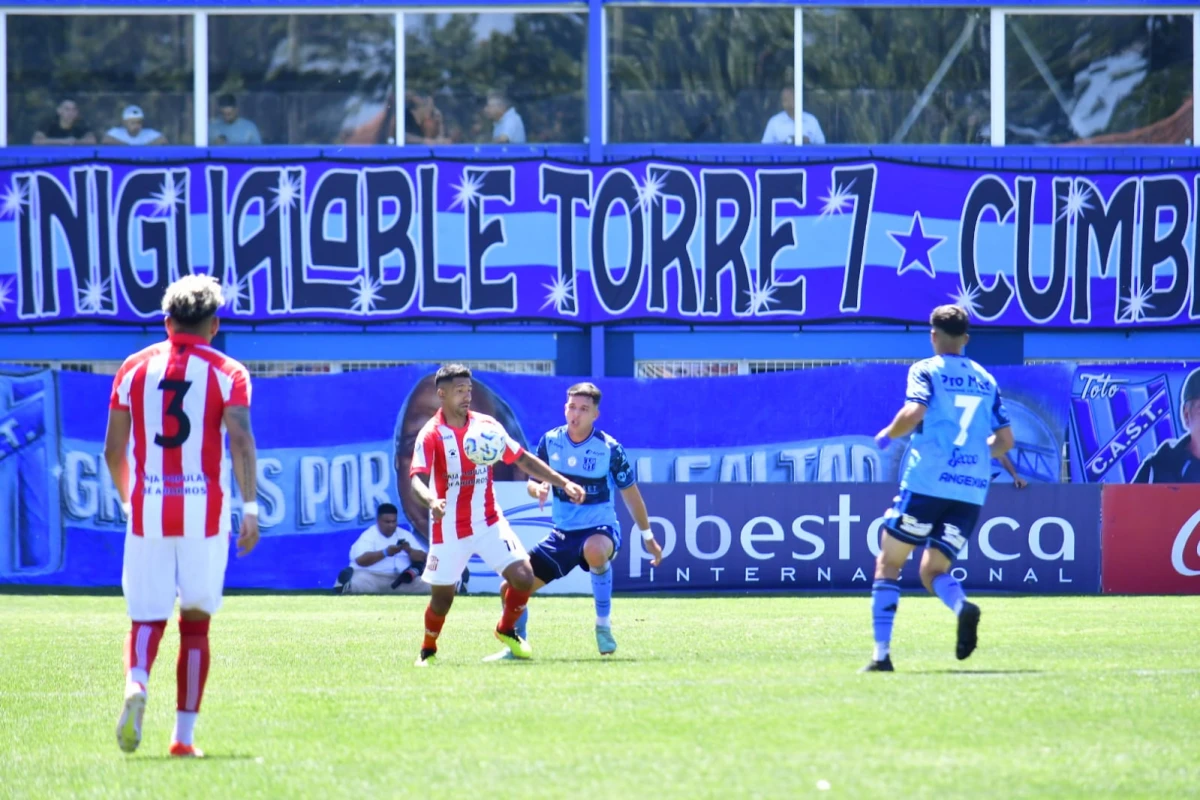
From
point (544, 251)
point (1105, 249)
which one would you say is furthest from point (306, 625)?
point (1105, 249)

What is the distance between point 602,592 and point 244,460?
4953mm

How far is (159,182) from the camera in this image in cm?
2291

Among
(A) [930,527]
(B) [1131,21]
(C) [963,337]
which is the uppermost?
(B) [1131,21]

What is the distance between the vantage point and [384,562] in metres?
20.2

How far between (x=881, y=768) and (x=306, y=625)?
30.5 feet

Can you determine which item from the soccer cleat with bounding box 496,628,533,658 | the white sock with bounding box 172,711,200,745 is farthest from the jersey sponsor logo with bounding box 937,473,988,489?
the white sock with bounding box 172,711,200,745

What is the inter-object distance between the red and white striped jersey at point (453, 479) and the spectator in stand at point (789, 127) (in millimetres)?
13649

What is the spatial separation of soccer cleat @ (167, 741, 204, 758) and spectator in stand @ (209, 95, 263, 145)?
17.6 meters

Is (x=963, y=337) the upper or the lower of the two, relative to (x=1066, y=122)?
lower

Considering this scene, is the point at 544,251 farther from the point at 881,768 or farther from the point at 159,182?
the point at 881,768

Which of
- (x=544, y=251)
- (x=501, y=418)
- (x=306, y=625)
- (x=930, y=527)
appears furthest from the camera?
(x=544, y=251)

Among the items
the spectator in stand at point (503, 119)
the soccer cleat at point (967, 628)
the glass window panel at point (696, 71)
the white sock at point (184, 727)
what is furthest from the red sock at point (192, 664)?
the glass window panel at point (696, 71)

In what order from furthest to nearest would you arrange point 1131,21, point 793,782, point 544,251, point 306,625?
1. point 1131,21
2. point 544,251
3. point 306,625
4. point 793,782

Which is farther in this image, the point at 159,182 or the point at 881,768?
the point at 159,182
